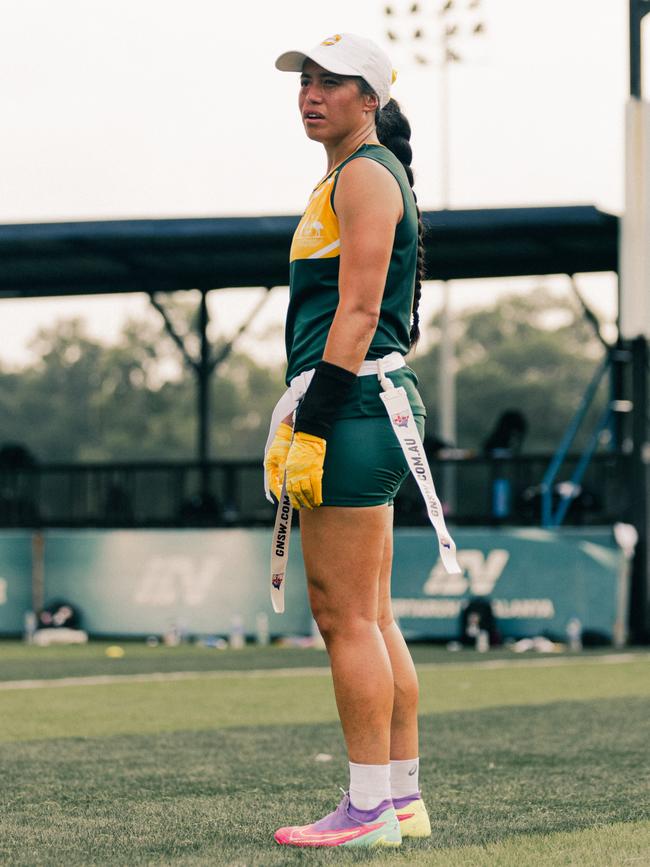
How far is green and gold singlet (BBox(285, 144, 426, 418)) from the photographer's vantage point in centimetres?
443

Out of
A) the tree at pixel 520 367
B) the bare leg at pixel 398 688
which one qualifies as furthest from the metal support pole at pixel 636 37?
the tree at pixel 520 367

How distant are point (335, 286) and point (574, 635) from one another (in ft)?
34.6

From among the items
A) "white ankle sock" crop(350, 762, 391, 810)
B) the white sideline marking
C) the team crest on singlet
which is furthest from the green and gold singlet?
the white sideline marking

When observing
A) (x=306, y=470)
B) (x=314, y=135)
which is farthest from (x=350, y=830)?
(x=314, y=135)

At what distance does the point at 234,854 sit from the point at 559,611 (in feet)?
35.9

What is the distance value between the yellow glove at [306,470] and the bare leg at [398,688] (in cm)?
41

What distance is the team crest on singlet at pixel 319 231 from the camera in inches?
175

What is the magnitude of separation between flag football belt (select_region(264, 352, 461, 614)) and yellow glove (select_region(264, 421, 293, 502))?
2cm

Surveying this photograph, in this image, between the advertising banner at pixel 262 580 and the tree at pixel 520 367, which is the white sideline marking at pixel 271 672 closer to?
the advertising banner at pixel 262 580

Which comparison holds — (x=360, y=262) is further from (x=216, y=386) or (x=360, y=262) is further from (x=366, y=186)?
(x=216, y=386)

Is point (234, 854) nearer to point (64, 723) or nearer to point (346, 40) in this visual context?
point (346, 40)

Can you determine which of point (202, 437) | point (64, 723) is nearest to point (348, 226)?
point (64, 723)

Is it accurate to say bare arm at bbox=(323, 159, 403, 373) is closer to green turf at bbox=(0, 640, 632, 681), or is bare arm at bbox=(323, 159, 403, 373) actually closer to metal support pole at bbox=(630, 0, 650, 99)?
green turf at bbox=(0, 640, 632, 681)

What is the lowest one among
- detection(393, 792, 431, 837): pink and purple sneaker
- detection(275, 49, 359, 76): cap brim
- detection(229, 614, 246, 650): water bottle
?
detection(229, 614, 246, 650): water bottle
